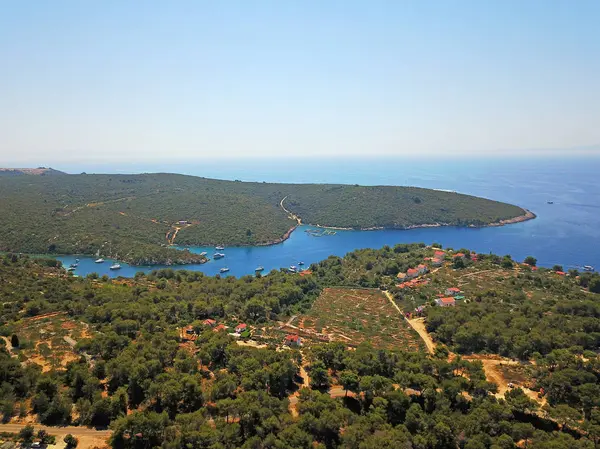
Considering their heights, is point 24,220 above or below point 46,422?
above

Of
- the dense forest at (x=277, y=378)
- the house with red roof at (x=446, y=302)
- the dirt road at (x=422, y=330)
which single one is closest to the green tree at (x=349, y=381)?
the dense forest at (x=277, y=378)

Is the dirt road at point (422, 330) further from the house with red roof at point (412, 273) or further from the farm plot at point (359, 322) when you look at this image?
the house with red roof at point (412, 273)

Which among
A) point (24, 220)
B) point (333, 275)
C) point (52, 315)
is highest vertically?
point (24, 220)

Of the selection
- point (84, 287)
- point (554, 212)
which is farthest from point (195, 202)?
point (554, 212)

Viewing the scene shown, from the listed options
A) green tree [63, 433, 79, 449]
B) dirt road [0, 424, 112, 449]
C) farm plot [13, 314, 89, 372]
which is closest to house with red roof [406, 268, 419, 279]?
farm plot [13, 314, 89, 372]

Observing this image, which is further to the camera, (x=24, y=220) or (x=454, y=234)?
(x=454, y=234)

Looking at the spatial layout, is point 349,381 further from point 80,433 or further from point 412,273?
point 412,273

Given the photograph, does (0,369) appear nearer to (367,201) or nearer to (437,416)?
(437,416)
